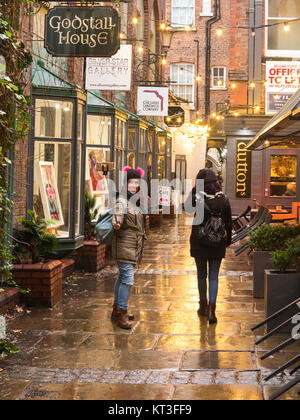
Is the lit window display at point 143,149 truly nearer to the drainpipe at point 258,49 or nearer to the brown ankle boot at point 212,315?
the drainpipe at point 258,49

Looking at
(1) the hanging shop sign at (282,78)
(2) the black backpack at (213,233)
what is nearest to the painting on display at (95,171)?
(2) the black backpack at (213,233)

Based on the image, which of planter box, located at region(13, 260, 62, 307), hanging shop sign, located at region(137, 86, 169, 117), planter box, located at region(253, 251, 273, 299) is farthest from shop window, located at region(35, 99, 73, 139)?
hanging shop sign, located at region(137, 86, 169, 117)

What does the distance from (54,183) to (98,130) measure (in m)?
3.61

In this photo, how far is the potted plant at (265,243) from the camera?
31.5 ft

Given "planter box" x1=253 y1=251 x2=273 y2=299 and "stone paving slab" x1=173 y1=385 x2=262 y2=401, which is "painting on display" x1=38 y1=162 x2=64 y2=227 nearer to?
"planter box" x1=253 y1=251 x2=273 y2=299

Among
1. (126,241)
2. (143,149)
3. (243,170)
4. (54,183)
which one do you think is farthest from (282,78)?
(126,241)

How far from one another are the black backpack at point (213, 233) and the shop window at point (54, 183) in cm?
304

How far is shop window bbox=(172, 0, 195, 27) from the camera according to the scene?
123 ft

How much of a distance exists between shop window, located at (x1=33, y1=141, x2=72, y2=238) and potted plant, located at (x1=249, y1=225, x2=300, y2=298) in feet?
10.2

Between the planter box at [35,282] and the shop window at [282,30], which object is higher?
the shop window at [282,30]

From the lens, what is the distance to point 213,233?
8297 millimetres

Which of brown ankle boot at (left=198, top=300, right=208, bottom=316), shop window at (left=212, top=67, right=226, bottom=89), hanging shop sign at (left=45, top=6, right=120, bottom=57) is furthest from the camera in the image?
shop window at (left=212, top=67, right=226, bottom=89)
